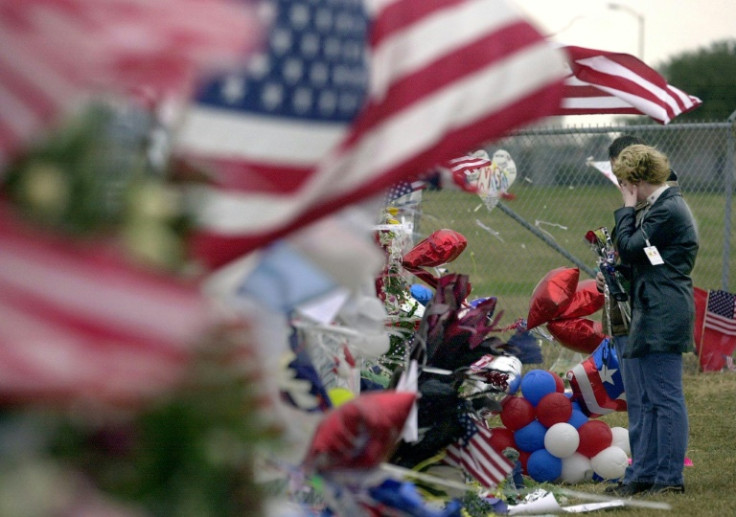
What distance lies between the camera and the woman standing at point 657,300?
5.75 metres

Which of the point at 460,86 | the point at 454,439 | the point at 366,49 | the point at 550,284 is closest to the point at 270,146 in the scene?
the point at 366,49

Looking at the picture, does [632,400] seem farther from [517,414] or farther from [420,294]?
[420,294]

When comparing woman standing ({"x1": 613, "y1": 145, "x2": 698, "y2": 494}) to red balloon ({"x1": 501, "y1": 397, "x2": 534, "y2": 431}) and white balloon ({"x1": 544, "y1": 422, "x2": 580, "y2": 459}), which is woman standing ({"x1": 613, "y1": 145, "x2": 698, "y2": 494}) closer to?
white balloon ({"x1": 544, "y1": 422, "x2": 580, "y2": 459})

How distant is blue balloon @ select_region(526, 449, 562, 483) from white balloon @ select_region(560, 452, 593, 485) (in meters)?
0.06

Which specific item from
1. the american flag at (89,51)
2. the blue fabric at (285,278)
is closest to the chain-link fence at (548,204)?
the blue fabric at (285,278)

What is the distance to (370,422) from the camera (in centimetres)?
191

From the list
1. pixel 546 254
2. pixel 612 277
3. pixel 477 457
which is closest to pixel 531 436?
pixel 612 277

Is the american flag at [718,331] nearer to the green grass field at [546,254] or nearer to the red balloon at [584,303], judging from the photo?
the green grass field at [546,254]

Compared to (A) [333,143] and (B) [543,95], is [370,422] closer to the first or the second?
(A) [333,143]

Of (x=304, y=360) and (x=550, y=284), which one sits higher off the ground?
(x=304, y=360)

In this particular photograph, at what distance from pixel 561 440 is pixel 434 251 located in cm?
145

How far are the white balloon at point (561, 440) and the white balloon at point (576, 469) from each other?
0.07 meters

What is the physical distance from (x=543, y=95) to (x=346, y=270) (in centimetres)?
56

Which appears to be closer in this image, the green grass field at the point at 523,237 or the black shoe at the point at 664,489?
the black shoe at the point at 664,489
